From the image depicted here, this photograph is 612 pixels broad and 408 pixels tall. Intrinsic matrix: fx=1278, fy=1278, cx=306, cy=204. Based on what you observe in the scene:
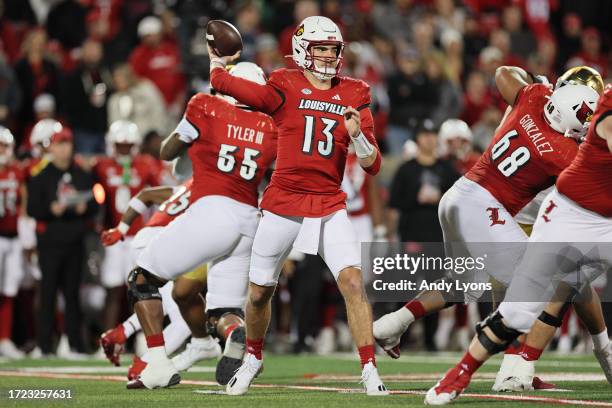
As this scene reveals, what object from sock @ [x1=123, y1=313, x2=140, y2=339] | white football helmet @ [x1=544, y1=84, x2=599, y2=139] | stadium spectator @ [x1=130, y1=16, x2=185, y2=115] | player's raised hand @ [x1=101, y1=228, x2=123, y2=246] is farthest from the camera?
stadium spectator @ [x1=130, y1=16, x2=185, y2=115]

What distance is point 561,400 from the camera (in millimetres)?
6926

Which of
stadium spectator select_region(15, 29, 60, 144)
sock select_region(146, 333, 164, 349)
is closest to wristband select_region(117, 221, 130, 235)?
sock select_region(146, 333, 164, 349)

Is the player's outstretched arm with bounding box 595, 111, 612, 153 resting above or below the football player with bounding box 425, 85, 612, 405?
above

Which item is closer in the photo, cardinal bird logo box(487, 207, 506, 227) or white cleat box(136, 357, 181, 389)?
white cleat box(136, 357, 181, 389)

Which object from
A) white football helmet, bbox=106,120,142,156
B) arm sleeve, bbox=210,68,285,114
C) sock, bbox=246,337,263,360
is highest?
arm sleeve, bbox=210,68,285,114

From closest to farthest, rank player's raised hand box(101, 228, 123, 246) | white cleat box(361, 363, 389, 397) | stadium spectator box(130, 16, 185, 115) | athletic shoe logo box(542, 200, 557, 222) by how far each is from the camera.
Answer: white cleat box(361, 363, 389, 397), athletic shoe logo box(542, 200, 557, 222), player's raised hand box(101, 228, 123, 246), stadium spectator box(130, 16, 185, 115)

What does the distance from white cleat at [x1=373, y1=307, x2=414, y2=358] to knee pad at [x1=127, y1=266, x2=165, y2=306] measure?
4.74 ft

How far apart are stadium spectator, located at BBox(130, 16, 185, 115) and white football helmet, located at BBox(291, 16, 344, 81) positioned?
765cm

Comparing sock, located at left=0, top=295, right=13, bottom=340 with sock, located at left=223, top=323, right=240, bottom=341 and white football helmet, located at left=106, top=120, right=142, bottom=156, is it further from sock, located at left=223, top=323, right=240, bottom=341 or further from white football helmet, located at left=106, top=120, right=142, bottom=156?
sock, located at left=223, top=323, right=240, bottom=341

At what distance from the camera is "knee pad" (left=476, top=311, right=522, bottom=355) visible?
21.8ft

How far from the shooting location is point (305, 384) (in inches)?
334

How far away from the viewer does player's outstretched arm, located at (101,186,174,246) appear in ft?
29.1

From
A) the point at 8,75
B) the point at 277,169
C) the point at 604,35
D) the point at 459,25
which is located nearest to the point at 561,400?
the point at 277,169

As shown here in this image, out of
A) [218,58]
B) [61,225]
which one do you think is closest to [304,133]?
[218,58]
